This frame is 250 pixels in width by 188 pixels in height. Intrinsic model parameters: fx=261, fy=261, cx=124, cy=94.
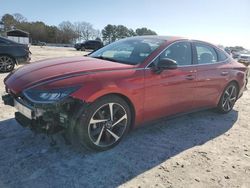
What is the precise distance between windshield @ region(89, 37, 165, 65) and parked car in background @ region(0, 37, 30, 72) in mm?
5834

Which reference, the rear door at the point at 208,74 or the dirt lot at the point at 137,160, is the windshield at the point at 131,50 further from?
the dirt lot at the point at 137,160

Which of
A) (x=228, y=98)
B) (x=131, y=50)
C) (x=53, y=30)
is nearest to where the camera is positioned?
(x=131, y=50)

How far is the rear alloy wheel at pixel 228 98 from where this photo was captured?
5446 mm

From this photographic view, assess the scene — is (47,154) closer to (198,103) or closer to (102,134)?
(102,134)

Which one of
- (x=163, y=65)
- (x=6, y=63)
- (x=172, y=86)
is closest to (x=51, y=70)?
(x=163, y=65)

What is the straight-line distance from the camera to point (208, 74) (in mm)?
4801

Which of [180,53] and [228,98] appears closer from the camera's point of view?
[180,53]

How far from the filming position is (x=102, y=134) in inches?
139

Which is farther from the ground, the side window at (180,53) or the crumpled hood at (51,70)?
the side window at (180,53)

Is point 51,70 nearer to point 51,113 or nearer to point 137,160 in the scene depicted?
point 51,113

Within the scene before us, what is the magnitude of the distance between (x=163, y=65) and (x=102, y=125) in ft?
4.08

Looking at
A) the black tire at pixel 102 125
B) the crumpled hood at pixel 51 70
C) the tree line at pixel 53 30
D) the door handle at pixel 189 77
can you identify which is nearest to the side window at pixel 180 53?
the door handle at pixel 189 77

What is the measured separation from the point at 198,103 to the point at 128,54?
64.4 inches

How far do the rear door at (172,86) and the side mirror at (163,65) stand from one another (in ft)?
0.19
